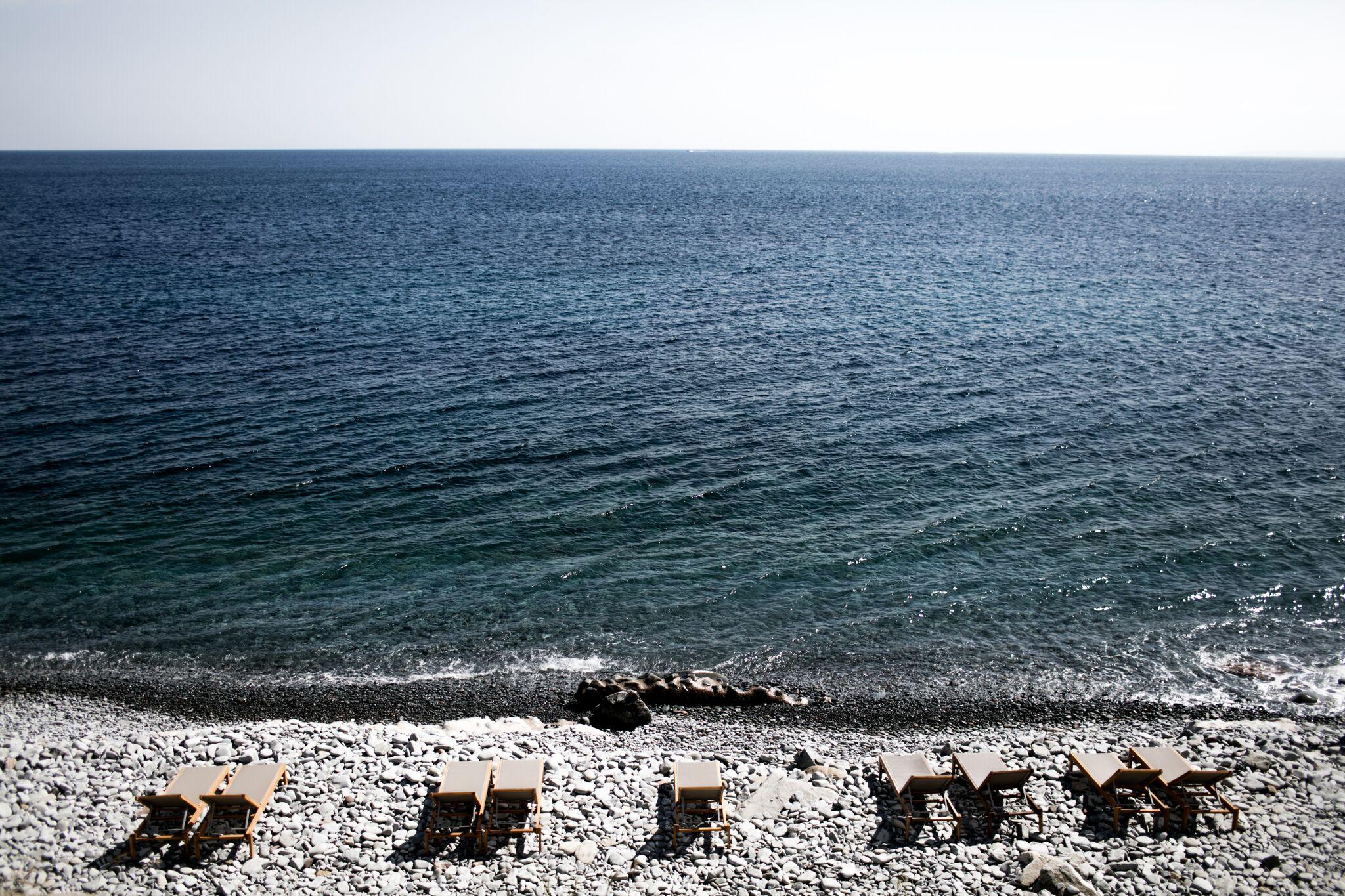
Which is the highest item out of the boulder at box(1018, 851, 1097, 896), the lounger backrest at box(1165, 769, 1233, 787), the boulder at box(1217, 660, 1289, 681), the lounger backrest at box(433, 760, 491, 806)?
the lounger backrest at box(433, 760, 491, 806)

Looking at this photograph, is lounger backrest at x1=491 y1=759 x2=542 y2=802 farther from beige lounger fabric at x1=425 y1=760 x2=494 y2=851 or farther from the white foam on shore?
the white foam on shore

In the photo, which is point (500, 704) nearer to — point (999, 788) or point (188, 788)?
point (188, 788)

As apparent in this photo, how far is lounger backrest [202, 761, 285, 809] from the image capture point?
18.2 meters

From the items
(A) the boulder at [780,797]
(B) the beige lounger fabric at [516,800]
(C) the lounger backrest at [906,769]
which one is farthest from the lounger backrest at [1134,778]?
(B) the beige lounger fabric at [516,800]

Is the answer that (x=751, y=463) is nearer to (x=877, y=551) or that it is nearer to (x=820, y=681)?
(x=877, y=551)

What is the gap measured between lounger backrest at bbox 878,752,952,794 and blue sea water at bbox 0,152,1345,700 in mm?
5734

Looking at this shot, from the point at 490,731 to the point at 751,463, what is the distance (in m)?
21.3

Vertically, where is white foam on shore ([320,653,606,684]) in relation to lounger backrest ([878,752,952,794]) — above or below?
below

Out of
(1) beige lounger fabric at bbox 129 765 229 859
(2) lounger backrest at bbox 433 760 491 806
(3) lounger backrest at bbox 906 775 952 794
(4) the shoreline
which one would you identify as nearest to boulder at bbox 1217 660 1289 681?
(4) the shoreline

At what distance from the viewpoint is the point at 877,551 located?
109 ft

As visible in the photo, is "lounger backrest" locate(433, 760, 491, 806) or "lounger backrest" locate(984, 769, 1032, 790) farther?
"lounger backrest" locate(984, 769, 1032, 790)

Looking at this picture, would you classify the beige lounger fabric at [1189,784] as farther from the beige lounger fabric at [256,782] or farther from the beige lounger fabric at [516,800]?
the beige lounger fabric at [256,782]

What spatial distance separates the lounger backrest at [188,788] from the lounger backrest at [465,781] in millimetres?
5140

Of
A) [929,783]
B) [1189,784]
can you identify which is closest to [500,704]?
[929,783]
